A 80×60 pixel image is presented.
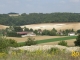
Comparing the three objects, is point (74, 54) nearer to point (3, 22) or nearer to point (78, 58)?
point (78, 58)

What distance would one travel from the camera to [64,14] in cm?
14962

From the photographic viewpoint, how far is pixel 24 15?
163125 mm

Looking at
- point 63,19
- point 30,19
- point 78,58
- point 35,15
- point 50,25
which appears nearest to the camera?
point 78,58

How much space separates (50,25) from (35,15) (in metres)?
40.5

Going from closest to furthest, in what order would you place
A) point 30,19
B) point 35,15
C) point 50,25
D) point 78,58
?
point 78,58
point 50,25
point 30,19
point 35,15

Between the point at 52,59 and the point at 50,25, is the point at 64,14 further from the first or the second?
the point at 52,59

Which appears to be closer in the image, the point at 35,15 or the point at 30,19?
the point at 30,19

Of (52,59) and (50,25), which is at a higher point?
(52,59)

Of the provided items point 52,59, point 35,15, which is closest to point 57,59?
point 52,59

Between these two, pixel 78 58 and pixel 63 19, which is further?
pixel 63 19

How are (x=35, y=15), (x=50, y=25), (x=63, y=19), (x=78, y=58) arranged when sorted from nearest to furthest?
1. (x=78, y=58)
2. (x=50, y=25)
3. (x=63, y=19)
4. (x=35, y=15)

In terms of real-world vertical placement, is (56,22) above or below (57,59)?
below

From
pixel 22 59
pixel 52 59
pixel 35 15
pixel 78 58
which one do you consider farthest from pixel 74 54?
pixel 35 15

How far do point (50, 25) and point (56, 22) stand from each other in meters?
7.97
